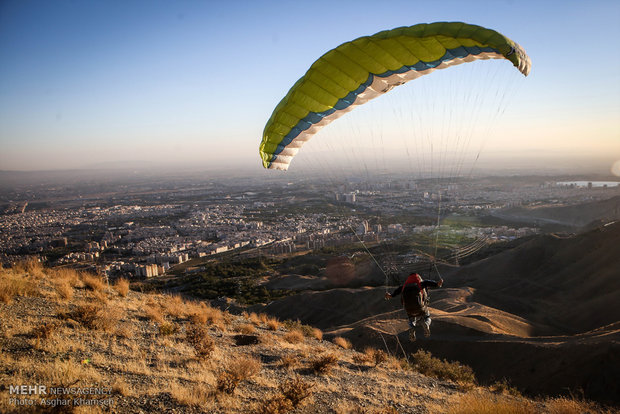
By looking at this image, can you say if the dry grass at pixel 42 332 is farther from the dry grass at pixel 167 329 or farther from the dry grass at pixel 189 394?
the dry grass at pixel 189 394

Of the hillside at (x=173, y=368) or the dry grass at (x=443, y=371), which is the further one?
the dry grass at (x=443, y=371)

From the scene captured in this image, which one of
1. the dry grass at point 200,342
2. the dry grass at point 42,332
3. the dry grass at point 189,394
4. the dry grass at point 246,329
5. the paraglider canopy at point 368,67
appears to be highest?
the paraglider canopy at point 368,67

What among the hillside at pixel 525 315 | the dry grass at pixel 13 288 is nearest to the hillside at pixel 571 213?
the hillside at pixel 525 315

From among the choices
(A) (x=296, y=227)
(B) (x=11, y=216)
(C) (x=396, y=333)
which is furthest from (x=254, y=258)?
(B) (x=11, y=216)

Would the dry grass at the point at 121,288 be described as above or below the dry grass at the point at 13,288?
below

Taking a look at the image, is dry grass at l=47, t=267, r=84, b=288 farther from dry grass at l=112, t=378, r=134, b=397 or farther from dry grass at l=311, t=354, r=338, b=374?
dry grass at l=311, t=354, r=338, b=374

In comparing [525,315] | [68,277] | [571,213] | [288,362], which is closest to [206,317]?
[288,362]

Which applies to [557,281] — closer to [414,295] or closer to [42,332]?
[414,295]

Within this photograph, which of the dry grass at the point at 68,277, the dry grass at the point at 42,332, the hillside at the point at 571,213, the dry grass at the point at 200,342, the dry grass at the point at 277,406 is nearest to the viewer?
the dry grass at the point at 277,406
